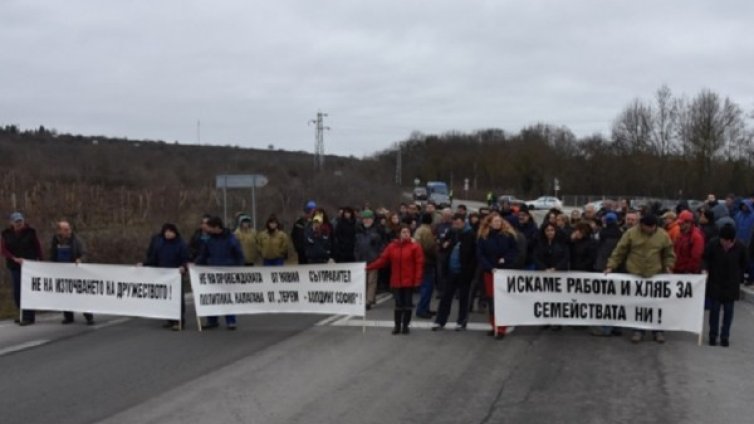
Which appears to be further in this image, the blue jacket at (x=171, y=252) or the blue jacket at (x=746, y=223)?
the blue jacket at (x=746, y=223)

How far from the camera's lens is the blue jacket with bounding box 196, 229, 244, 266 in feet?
40.3

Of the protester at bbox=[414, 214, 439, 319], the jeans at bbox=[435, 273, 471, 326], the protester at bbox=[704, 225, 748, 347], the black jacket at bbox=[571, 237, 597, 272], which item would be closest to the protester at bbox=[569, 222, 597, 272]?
the black jacket at bbox=[571, 237, 597, 272]

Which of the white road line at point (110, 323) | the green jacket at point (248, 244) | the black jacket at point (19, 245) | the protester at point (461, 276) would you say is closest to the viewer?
the protester at point (461, 276)

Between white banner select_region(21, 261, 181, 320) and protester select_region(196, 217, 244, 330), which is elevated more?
protester select_region(196, 217, 244, 330)

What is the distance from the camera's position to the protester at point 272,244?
13672 millimetres

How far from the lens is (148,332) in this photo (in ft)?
38.4

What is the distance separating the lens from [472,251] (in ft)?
38.2

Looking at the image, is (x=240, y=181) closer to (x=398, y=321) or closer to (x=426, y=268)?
(x=426, y=268)

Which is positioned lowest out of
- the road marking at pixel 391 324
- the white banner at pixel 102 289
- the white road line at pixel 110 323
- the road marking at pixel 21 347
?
the white road line at pixel 110 323

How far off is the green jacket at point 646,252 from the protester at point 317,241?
18.8 ft

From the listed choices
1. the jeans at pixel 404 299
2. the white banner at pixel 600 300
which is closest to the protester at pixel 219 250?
the jeans at pixel 404 299

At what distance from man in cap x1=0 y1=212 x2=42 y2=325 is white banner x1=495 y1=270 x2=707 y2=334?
7.75 m

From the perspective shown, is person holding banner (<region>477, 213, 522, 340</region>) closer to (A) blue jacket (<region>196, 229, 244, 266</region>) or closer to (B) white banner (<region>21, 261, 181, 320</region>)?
(A) blue jacket (<region>196, 229, 244, 266</region>)

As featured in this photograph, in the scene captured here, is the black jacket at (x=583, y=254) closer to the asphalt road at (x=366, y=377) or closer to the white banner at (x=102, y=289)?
the asphalt road at (x=366, y=377)
